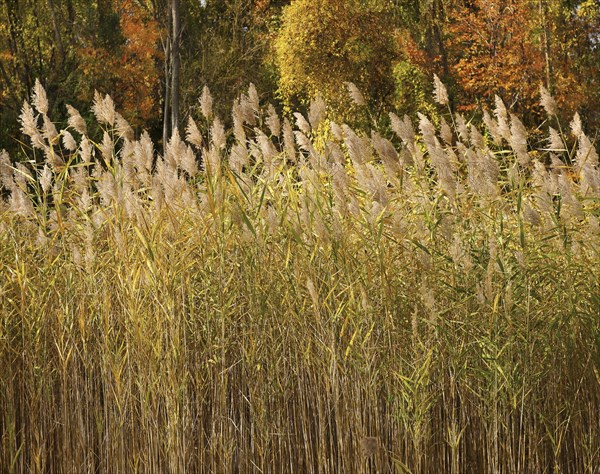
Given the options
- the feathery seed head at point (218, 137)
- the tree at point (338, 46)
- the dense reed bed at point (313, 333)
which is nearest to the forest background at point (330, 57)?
the tree at point (338, 46)

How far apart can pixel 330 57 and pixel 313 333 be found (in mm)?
15476

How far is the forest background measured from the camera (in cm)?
1848

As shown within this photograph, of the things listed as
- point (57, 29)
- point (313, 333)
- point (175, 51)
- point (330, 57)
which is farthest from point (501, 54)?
point (313, 333)

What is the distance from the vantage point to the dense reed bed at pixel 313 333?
3.50 metres

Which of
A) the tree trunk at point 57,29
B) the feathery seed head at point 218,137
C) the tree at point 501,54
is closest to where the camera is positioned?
the feathery seed head at point 218,137

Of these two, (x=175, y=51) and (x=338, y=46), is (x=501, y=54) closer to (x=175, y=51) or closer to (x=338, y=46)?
(x=338, y=46)

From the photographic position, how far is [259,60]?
2155 centimetres

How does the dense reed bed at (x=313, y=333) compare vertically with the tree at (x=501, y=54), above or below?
below

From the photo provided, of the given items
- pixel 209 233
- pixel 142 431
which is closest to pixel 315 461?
pixel 142 431

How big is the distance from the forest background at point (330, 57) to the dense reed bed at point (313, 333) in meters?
12.4

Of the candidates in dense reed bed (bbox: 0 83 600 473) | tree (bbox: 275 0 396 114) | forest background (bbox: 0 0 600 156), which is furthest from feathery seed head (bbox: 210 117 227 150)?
tree (bbox: 275 0 396 114)

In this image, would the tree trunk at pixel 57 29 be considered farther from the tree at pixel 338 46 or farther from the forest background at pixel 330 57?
the tree at pixel 338 46

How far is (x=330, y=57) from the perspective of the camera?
18609 mm

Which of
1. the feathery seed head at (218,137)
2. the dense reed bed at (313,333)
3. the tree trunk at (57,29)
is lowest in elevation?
the dense reed bed at (313,333)
